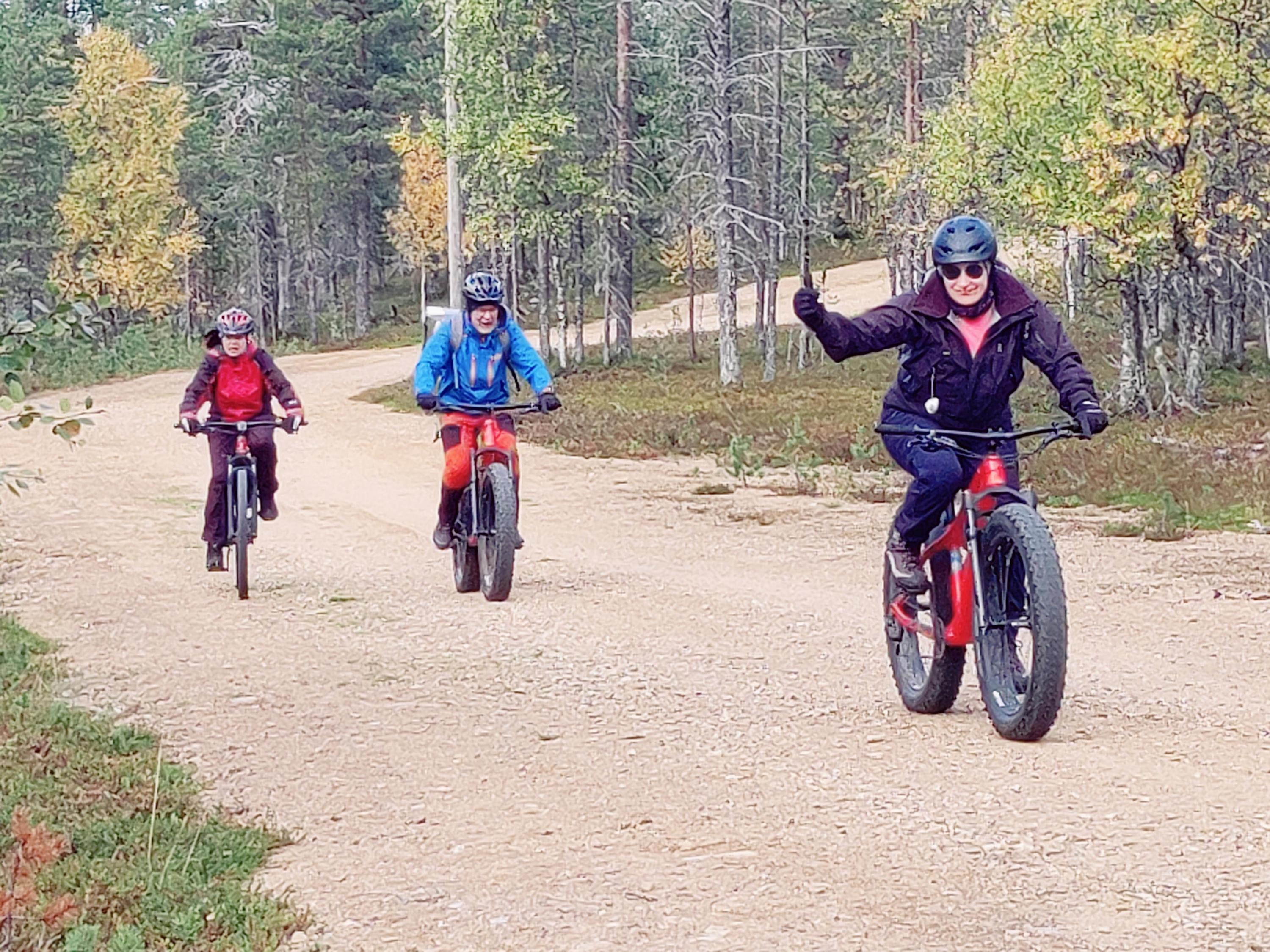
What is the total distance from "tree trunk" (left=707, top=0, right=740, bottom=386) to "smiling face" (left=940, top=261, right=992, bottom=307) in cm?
2808

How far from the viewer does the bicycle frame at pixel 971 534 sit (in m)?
6.80

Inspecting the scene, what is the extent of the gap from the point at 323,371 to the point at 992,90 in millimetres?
23509

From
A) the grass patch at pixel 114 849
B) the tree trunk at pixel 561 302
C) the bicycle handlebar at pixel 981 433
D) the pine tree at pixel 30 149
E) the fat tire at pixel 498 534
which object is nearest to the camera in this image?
the grass patch at pixel 114 849

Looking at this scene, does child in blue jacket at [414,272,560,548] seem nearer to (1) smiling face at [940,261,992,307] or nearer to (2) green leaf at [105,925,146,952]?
(1) smiling face at [940,261,992,307]

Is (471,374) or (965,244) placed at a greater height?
(965,244)

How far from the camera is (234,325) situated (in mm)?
11828

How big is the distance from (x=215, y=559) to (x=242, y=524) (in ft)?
3.00

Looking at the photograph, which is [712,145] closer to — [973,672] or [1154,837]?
[973,672]

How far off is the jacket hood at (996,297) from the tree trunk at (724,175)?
28006 millimetres

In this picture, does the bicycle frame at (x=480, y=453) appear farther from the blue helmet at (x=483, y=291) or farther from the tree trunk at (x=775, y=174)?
the tree trunk at (x=775, y=174)

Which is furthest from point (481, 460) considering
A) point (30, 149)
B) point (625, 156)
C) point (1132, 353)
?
point (30, 149)

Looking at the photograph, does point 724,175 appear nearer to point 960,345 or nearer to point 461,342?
point 461,342

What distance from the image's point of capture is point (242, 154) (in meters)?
62.8

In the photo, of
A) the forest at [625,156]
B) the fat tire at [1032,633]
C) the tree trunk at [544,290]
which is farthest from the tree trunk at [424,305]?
the fat tire at [1032,633]
